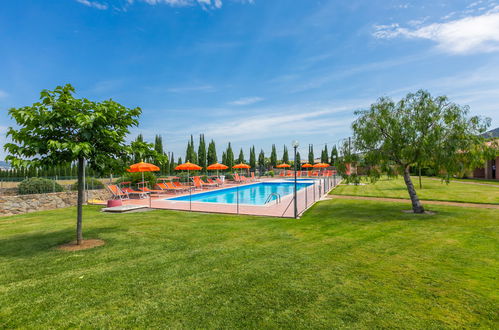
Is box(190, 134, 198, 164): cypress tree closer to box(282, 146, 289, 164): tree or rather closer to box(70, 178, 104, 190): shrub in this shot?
box(282, 146, 289, 164): tree

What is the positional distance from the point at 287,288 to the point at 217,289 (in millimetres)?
1074

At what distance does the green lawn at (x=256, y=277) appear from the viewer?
3119 mm

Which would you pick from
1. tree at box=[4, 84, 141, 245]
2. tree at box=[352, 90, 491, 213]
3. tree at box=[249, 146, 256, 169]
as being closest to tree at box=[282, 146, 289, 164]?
tree at box=[249, 146, 256, 169]

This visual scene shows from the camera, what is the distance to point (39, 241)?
21.7 feet

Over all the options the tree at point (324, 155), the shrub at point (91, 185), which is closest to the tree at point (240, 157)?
the tree at point (324, 155)

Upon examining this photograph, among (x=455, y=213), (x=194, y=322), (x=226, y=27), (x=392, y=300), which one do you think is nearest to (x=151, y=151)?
(x=194, y=322)

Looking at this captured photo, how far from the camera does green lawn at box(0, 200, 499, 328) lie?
10.2 ft

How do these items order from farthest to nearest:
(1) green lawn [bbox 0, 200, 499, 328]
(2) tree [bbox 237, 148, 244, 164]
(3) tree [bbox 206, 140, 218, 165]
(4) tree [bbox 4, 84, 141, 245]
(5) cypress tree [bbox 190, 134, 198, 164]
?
(2) tree [bbox 237, 148, 244, 164] → (3) tree [bbox 206, 140, 218, 165] → (5) cypress tree [bbox 190, 134, 198, 164] → (4) tree [bbox 4, 84, 141, 245] → (1) green lawn [bbox 0, 200, 499, 328]

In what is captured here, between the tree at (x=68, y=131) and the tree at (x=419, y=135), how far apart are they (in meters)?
8.83

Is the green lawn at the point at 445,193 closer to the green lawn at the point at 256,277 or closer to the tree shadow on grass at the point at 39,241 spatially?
the green lawn at the point at 256,277

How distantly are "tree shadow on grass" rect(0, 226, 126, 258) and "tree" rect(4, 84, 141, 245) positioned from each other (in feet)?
2.67

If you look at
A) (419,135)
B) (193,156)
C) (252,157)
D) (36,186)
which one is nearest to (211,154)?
(193,156)

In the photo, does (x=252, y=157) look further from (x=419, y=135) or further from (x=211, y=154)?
(x=419, y=135)

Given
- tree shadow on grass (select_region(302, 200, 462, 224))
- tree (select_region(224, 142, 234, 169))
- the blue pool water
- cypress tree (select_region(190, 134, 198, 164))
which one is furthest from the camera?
tree (select_region(224, 142, 234, 169))
